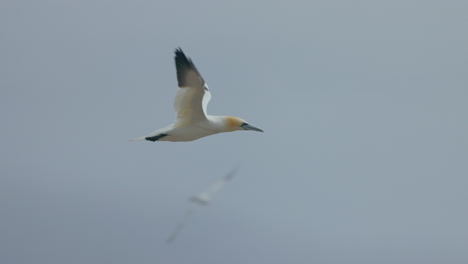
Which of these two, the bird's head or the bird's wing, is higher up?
the bird's wing

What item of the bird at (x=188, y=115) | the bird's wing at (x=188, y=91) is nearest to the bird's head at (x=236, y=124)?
the bird at (x=188, y=115)

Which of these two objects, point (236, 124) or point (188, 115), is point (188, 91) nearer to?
point (188, 115)

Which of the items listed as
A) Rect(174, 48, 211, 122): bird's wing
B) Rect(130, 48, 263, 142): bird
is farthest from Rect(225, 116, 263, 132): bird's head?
Rect(174, 48, 211, 122): bird's wing

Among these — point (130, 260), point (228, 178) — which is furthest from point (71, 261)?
point (228, 178)

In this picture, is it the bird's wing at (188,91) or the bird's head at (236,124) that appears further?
the bird's head at (236,124)

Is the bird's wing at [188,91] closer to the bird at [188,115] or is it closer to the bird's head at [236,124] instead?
the bird at [188,115]

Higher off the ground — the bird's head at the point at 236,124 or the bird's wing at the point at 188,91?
the bird's wing at the point at 188,91

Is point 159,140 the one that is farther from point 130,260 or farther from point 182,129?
point 130,260

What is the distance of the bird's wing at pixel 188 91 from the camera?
17.9 metres

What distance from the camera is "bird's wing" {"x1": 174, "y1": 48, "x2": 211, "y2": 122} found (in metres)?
17.9

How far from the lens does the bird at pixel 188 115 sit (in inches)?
709

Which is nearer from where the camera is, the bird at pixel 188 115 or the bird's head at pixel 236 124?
the bird at pixel 188 115

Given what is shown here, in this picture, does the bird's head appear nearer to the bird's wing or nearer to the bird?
the bird

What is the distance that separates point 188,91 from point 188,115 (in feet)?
1.75
